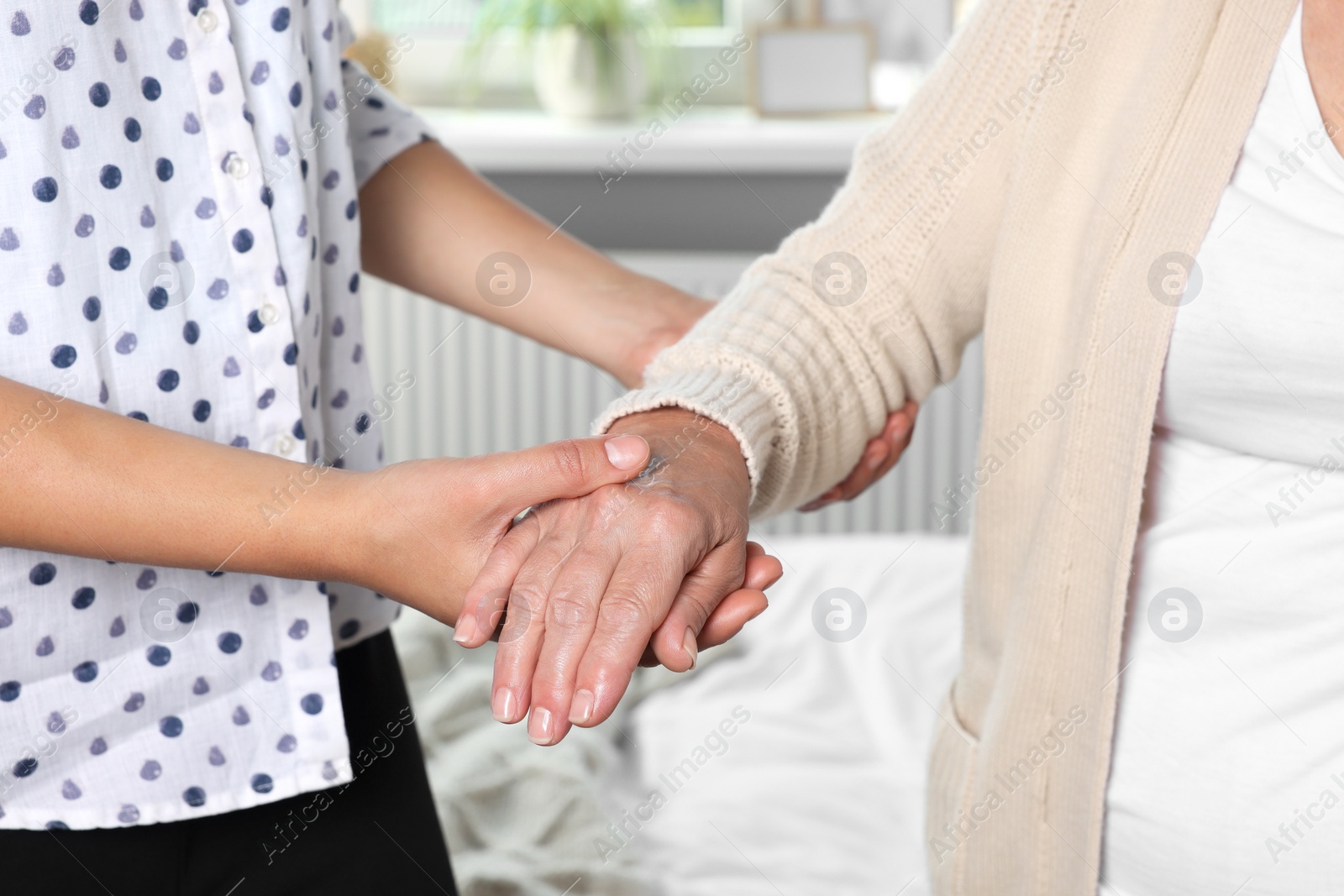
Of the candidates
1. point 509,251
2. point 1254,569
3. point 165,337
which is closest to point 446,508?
point 165,337

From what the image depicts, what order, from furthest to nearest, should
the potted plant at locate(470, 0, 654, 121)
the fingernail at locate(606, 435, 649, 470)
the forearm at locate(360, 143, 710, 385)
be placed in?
the potted plant at locate(470, 0, 654, 121)
the forearm at locate(360, 143, 710, 385)
the fingernail at locate(606, 435, 649, 470)

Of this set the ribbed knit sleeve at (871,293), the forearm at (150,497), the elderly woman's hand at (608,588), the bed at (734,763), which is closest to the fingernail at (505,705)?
the elderly woman's hand at (608,588)

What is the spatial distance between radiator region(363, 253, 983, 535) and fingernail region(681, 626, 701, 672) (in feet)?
5.34

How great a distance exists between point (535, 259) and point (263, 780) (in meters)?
0.41

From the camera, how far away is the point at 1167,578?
683 millimetres

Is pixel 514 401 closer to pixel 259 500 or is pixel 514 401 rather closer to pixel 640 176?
pixel 640 176

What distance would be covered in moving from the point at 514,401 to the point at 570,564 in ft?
5.67

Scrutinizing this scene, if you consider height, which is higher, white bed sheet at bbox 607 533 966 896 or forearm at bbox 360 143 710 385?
forearm at bbox 360 143 710 385

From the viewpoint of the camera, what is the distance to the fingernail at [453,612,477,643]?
2.19 feet

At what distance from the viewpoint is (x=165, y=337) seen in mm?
657

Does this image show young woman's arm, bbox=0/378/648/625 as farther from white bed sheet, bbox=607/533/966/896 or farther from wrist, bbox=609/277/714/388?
white bed sheet, bbox=607/533/966/896

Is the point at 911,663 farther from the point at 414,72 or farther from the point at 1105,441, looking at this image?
the point at 414,72

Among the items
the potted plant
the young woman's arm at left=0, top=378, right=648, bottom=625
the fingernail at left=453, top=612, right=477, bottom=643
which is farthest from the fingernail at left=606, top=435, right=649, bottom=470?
the potted plant

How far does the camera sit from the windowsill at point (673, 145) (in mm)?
2225
